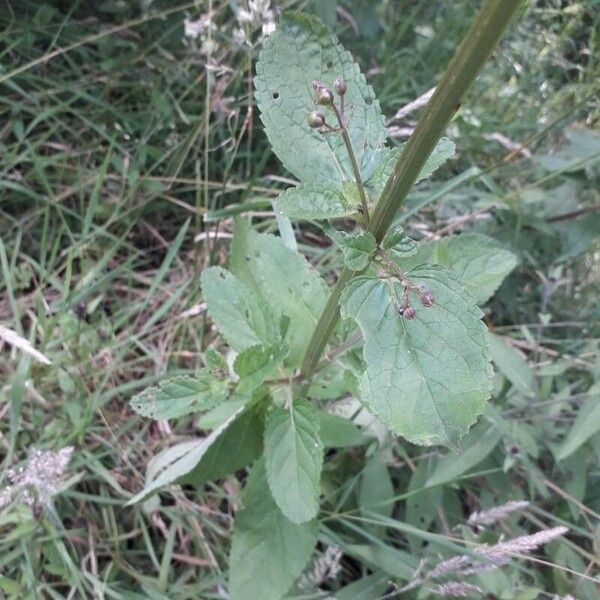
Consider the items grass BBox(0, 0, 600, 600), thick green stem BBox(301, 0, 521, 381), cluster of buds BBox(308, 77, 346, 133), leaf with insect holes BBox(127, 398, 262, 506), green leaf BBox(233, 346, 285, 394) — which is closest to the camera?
thick green stem BBox(301, 0, 521, 381)

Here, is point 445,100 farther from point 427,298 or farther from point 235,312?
point 235,312

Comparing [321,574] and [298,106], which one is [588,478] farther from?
[298,106]

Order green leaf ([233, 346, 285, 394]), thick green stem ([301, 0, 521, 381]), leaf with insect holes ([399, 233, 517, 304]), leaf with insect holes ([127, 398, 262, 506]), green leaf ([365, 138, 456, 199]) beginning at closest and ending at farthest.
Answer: thick green stem ([301, 0, 521, 381]) < green leaf ([365, 138, 456, 199]) < green leaf ([233, 346, 285, 394]) < leaf with insect holes ([127, 398, 262, 506]) < leaf with insect holes ([399, 233, 517, 304])

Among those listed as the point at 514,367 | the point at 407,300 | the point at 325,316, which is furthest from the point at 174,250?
the point at 407,300

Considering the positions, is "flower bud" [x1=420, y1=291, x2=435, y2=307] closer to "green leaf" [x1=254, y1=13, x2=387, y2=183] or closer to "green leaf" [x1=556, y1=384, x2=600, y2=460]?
"green leaf" [x1=254, y1=13, x2=387, y2=183]

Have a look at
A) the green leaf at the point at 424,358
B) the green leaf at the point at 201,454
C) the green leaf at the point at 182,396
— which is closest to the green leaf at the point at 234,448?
the green leaf at the point at 201,454

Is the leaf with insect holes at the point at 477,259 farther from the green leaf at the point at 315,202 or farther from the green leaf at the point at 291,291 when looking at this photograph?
the green leaf at the point at 315,202

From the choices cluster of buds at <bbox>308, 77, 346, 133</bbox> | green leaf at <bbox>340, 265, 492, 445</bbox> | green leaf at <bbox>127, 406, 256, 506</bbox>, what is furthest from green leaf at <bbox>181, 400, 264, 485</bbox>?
cluster of buds at <bbox>308, 77, 346, 133</bbox>
